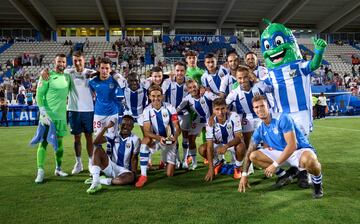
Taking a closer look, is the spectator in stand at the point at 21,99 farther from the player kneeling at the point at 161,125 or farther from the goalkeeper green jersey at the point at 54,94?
the player kneeling at the point at 161,125

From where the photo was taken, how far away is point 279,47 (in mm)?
4430

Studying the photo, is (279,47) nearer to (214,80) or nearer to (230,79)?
(230,79)

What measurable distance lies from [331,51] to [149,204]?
113 feet

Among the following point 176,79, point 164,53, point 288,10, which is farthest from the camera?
point 288,10

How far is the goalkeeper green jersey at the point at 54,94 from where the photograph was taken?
503cm

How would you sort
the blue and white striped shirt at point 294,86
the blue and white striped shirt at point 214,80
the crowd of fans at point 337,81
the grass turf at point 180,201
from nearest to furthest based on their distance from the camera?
the grass turf at point 180,201 → the blue and white striped shirt at point 294,86 → the blue and white striped shirt at point 214,80 → the crowd of fans at point 337,81

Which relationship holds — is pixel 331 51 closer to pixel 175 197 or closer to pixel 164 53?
pixel 164 53

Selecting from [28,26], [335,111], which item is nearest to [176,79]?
[335,111]

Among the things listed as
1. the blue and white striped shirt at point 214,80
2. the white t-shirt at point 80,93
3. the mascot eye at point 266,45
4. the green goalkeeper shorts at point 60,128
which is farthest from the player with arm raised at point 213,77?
the green goalkeeper shorts at point 60,128

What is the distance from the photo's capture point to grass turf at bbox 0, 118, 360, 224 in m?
3.12

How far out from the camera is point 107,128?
16.9 feet

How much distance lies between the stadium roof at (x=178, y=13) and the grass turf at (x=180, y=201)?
24553 millimetres

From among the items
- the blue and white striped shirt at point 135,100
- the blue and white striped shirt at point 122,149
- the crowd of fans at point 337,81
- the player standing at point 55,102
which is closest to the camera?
the blue and white striped shirt at point 122,149

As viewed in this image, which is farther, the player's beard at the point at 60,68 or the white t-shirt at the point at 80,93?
the white t-shirt at the point at 80,93
